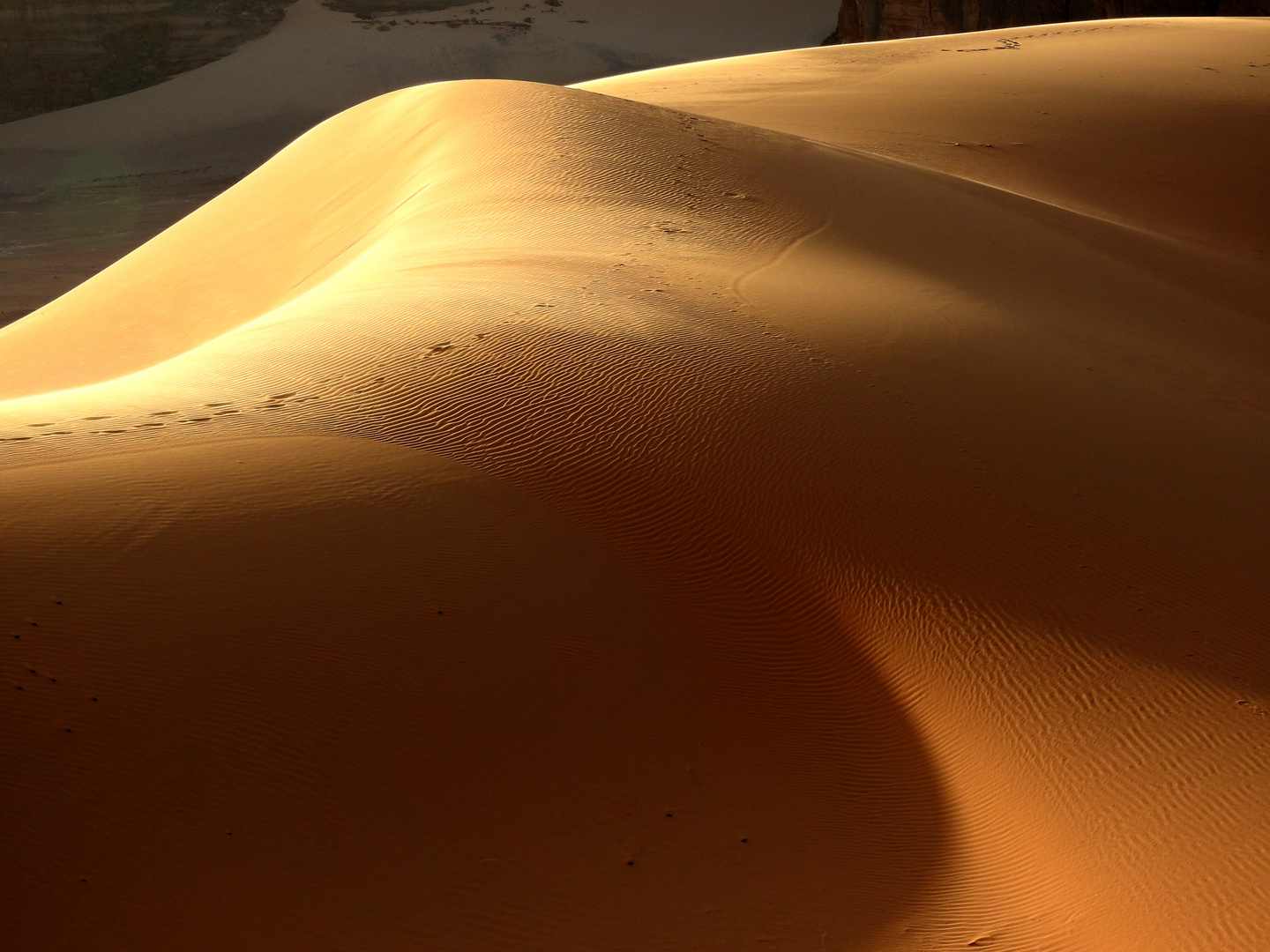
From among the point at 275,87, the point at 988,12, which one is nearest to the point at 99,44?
the point at 275,87

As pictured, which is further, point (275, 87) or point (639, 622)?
point (275, 87)

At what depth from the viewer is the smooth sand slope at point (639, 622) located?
235 cm

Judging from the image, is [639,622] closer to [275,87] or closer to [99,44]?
[275,87]

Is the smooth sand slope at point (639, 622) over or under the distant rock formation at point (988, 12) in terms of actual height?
under

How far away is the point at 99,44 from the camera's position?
29734mm

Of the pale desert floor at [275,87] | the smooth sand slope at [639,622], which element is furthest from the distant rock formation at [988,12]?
the smooth sand slope at [639,622]

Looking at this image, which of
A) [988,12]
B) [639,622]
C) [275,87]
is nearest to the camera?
[639,622]

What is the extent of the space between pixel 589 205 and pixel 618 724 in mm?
4379

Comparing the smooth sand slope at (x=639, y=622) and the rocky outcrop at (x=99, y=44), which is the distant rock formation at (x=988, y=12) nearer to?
the smooth sand slope at (x=639, y=622)

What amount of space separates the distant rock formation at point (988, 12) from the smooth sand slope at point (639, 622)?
1706 cm

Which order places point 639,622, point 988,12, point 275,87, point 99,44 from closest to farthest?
point 639,622 < point 988,12 < point 99,44 < point 275,87

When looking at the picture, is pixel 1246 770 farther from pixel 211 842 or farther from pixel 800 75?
pixel 800 75

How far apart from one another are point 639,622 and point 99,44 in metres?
32.2

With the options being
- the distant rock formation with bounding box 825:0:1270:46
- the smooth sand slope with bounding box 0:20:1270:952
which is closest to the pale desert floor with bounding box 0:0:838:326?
the distant rock formation with bounding box 825:0:1270:46
